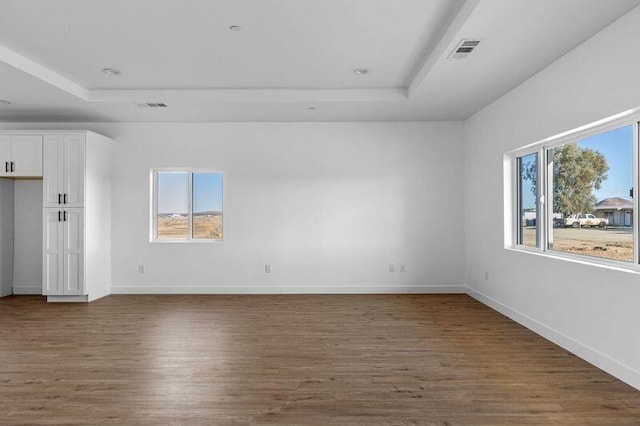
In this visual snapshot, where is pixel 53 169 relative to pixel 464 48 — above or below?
below

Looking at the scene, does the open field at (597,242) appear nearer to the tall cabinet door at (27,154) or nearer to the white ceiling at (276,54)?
the white ceiling at (276,54)

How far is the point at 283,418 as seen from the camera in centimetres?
242

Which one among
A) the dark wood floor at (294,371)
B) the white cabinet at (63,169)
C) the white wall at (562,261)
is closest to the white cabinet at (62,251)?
the white cabinet at (63,169)

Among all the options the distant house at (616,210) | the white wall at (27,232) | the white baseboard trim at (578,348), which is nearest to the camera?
the white baseboard trim at (578,348)

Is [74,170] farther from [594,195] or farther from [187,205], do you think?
[594,195]

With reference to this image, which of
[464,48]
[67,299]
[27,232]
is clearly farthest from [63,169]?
[464,48]

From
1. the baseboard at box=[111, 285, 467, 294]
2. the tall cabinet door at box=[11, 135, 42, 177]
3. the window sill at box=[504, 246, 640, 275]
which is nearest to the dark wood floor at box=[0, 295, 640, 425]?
the window sill at box=[504, 246, 640, 275]

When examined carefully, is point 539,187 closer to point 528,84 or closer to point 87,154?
point 528,84

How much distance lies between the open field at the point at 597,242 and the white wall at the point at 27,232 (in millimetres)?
7093

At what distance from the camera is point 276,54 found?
13.0ft

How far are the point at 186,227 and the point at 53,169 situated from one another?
6.43ft

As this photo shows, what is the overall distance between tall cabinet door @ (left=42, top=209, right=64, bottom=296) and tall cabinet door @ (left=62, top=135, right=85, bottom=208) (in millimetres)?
275

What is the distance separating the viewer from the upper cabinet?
5555 mm

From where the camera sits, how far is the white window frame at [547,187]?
303cm
